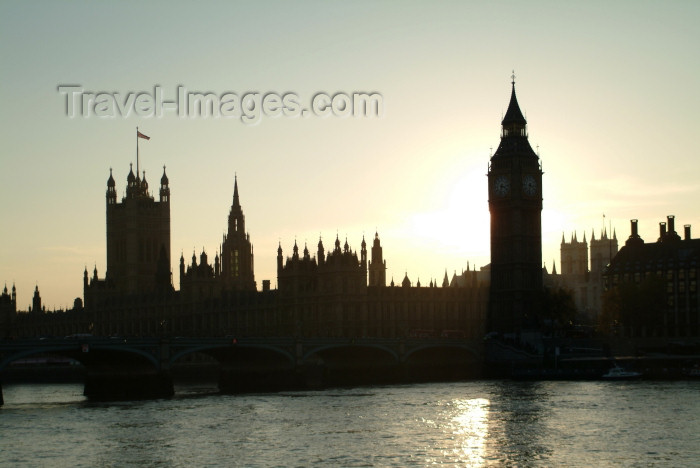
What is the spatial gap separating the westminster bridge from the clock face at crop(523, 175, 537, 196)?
25.6 meters

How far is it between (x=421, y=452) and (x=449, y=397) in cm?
3121

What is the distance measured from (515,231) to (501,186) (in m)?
5.81

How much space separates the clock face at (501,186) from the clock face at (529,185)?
2131 mm

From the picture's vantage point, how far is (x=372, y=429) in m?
72.5

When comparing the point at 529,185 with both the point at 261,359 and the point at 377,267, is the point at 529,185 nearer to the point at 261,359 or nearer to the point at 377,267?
the point at 377,267

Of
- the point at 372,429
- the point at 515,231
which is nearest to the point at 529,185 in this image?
the point at 515,231

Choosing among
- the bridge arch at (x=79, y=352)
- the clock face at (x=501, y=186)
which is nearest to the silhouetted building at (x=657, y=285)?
the clock face at (x=501, y=186)

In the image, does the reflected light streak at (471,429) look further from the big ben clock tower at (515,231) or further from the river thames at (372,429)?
the big ben clock tower at (515,231)

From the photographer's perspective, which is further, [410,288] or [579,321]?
[579,321]

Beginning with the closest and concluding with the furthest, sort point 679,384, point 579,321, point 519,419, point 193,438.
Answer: point 193,438
point 519,419
point 679,384
point 579,321

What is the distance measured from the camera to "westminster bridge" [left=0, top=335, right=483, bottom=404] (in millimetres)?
102438

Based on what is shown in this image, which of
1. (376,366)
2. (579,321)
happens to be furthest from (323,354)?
(579,321)

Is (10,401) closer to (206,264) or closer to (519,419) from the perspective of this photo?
(519,419)

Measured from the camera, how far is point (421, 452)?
206ft
